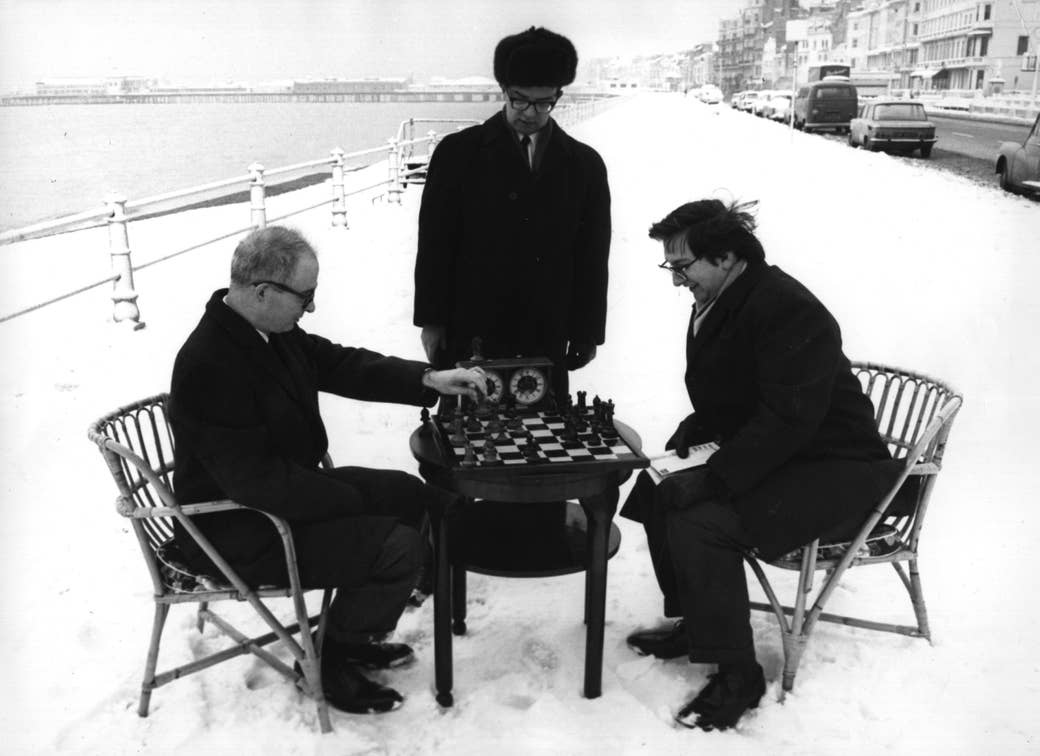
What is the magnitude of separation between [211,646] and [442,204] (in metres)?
1.61

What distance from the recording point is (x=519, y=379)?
2775 millimetres

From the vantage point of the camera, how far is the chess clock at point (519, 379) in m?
2.73

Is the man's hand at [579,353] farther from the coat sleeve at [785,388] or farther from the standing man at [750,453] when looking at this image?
the coat sleeve at [785,388]

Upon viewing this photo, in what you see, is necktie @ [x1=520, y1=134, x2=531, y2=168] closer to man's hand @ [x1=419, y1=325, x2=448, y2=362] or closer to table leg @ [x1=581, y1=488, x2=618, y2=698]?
man's hand @ [x1=419, y1=325, x2=448, y2=362]

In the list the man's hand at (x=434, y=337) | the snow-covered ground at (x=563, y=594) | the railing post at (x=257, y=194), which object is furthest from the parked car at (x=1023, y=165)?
the man's hand at (x=434, y=337)

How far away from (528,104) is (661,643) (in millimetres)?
1726

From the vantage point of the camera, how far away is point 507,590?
10.6ft

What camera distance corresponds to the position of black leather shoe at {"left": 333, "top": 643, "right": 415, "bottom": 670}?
108 inches

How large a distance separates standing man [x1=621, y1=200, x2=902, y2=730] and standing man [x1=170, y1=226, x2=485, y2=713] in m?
0.77

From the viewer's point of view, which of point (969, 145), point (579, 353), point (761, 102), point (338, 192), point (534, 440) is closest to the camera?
point (534, 440)

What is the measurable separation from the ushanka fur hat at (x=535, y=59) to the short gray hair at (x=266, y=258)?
93 centimetres

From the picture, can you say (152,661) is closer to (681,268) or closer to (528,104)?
(681,268)

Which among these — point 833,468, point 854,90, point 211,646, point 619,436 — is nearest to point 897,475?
point 833,468

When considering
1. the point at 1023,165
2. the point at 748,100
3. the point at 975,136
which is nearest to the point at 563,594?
the point at 1023,165
